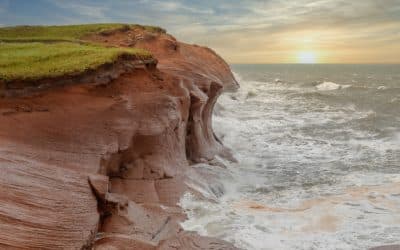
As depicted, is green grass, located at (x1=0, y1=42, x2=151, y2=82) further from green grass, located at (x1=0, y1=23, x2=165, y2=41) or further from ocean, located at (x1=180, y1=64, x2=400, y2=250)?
green grass, located at (x1=0, y1=23, x2=165, y2=41)

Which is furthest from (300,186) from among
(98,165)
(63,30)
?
(63,30)

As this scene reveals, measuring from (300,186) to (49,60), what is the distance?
7.02m

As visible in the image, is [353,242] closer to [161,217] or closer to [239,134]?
[161,217]

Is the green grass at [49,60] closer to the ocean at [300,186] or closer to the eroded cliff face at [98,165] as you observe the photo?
the eroded cliff face at [98,165]

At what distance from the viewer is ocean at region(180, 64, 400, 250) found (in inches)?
331

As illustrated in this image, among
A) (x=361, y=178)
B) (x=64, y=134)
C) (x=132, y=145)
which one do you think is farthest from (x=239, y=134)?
(x=64, y=134)

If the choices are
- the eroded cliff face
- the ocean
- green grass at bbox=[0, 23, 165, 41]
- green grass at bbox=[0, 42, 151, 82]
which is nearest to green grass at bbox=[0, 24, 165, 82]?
green grass at bbox=[0, 42, 151, 82]

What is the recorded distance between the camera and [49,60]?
935cm

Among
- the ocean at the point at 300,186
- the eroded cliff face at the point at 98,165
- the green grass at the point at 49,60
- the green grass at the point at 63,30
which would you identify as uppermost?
the green grass at the point at 63,30

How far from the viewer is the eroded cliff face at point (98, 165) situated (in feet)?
20.6

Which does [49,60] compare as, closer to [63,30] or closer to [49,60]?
[49,60]

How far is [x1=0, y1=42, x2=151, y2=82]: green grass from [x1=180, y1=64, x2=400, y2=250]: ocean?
3.42 meters

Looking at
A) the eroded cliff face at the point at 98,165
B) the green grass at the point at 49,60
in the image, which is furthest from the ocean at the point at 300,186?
the green grass at the point at 49,60

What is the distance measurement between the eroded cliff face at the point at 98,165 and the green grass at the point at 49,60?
0.35m
